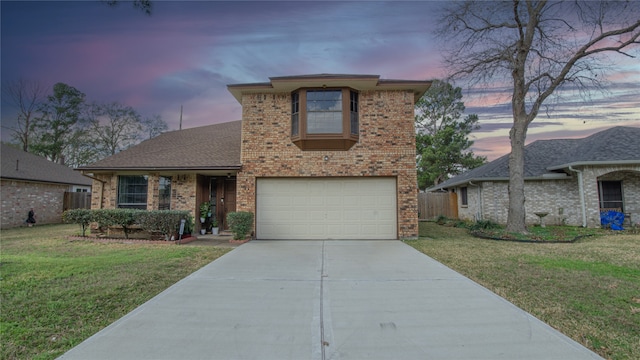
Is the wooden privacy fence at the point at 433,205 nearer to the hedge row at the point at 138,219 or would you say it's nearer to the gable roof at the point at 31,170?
the hedge row at the point at 138,219

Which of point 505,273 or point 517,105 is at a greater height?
point 517,105

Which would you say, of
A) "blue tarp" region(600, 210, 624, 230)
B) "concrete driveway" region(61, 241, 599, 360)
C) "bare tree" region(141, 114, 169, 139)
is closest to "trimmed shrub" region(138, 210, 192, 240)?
"concrete driveway" region(61, 241, 599, 360)

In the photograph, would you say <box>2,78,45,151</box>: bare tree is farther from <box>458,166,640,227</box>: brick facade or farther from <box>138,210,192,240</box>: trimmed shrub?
<box>458,166,640,227</box>: brick facade

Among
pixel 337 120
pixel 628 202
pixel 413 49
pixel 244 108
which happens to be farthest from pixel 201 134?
pixel 628 202

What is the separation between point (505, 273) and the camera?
584 cm

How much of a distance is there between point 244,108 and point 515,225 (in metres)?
11.1

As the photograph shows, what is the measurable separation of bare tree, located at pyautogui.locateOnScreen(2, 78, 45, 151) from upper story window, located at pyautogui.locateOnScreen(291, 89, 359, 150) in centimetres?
2767

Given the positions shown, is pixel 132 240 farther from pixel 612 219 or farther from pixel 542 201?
pixel 612 219

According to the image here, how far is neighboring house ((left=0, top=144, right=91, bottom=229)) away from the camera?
48.3 feet

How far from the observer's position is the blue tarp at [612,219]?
12.9 m

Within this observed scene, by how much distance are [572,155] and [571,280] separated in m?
12.8

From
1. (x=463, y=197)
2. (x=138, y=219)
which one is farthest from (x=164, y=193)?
(x=463, y=197)

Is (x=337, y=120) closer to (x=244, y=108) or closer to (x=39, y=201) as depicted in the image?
(x=244, y=108)

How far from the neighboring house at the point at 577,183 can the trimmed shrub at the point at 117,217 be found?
608 inches
